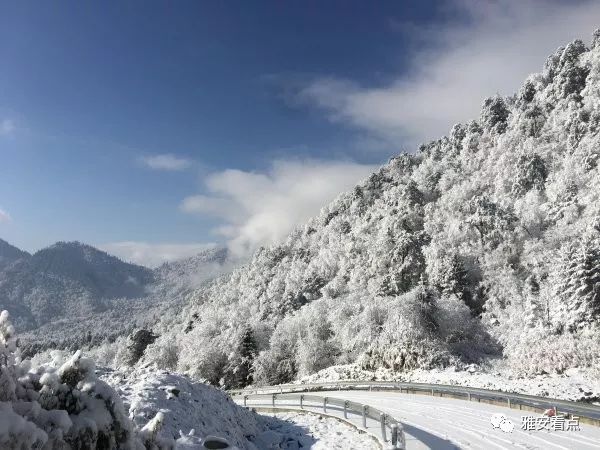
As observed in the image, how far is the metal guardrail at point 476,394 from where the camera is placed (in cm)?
1905

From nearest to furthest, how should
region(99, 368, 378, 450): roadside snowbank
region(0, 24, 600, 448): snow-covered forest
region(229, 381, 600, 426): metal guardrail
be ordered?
region(0, 24, 600, 448): snow-covered forest
region(99, 368, 378, 450): roadside snowbank
region(229, 381, 600, 426): metal guardrail

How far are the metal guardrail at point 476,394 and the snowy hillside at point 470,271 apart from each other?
29.9 ft

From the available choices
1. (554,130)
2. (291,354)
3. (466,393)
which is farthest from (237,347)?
(554,130)

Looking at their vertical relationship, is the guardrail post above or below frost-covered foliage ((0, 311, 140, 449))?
below

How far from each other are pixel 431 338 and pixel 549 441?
103 feet

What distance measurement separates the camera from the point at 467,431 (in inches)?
710

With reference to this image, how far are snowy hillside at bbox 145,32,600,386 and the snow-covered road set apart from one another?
1463 cm

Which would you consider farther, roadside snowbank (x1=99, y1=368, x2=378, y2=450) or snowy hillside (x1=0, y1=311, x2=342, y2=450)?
roadside snowbank (x1=99, y1=368, x2=378, y2=450)

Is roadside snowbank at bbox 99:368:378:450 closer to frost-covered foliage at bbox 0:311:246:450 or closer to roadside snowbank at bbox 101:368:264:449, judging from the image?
roadside snowbank at bbox 101:368:264:449

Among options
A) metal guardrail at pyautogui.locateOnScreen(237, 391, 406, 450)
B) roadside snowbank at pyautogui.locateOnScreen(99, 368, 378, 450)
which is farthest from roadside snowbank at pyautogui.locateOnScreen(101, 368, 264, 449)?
metal guardrail at pyautogui.locateOnScreen(237, 391, 406, 450)

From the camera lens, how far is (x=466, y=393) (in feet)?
88.0

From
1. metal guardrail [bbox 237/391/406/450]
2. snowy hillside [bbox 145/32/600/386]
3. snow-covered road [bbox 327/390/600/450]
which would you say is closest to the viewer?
metal guardrail [bbox 237/391/406/450]

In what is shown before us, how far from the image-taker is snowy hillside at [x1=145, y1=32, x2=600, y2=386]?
41.2 meters

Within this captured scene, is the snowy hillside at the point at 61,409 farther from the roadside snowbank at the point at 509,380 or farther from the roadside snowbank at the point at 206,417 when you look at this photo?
the roadside snowbank at the point at 509,380
